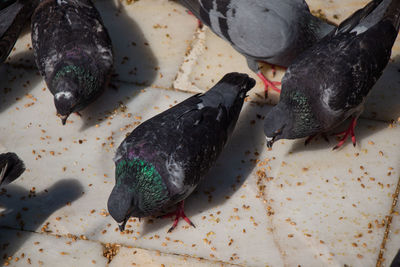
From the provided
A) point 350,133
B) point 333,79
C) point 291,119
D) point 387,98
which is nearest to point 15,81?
point 291,119

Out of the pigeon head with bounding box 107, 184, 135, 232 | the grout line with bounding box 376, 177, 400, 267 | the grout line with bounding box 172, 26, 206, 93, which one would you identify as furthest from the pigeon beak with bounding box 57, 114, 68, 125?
the grout line with bounding box 376, 177, 400, 267

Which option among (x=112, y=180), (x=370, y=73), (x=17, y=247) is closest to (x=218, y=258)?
(x=112, y=180)

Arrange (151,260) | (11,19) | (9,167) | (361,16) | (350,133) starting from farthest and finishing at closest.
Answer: (11,19), (350,133), (361,16), (9,167), (151,260)

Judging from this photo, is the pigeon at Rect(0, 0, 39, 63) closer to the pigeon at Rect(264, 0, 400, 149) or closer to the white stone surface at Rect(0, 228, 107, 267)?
the white stone surface at Rect(0, 228, 107, 267)

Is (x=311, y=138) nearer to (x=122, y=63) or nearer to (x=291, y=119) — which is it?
(x=291, y=119)

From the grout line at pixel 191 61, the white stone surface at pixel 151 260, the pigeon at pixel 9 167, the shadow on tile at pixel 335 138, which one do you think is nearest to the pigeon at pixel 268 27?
the grout line at pixel 191 61

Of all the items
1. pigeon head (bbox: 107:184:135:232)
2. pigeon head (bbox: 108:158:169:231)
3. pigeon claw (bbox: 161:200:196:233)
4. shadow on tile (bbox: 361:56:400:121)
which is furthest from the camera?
shadow on tile (bbox: 361:56:400:121)
